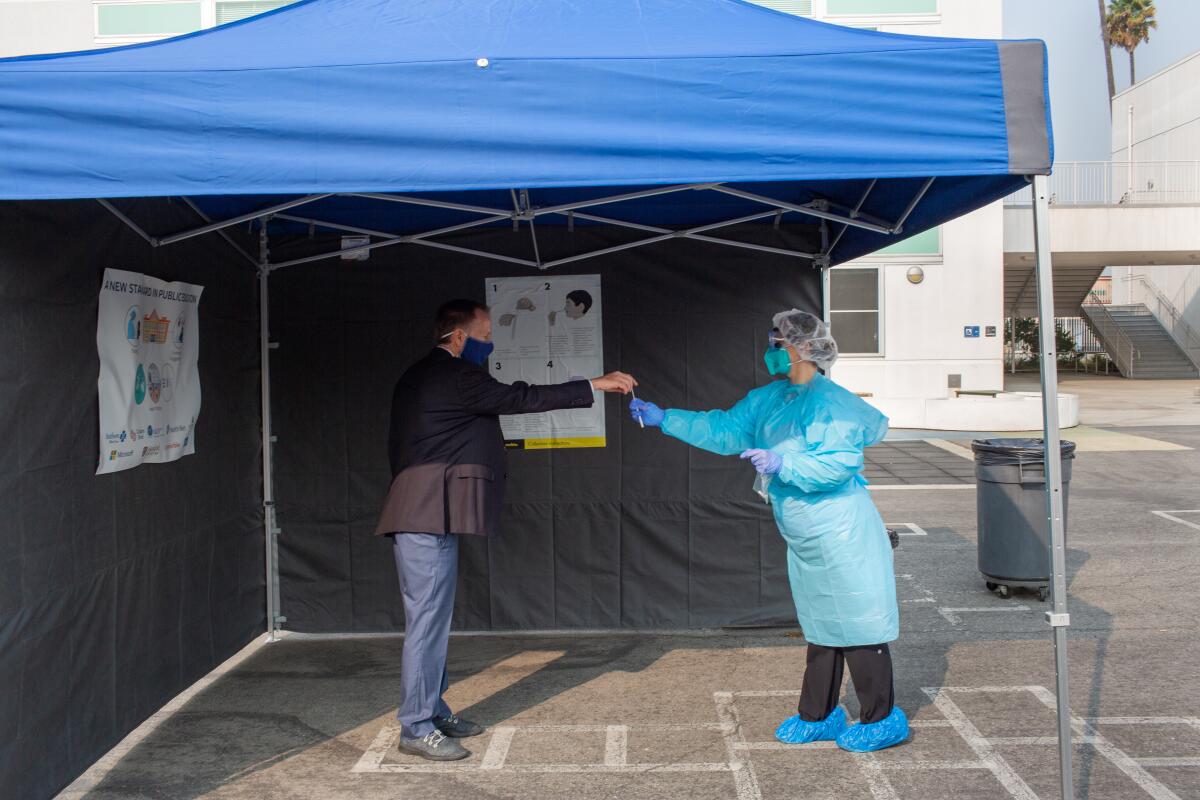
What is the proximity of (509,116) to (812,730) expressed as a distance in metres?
2.69

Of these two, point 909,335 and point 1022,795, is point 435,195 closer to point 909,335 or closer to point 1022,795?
point 1022,795

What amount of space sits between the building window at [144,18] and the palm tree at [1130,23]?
50125 mm

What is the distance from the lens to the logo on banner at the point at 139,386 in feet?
13.8

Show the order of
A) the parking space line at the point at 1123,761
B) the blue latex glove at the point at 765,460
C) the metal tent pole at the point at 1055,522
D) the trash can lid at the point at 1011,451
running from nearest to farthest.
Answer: the metal tent pole at the point at 1055,522, the parking space line at the point at 1123,761, the blue latex glove at the point at 765,460, the trash can lid at the point at 1011,451

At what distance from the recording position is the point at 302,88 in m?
3.11

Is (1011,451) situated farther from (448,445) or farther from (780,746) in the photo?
(448,445)

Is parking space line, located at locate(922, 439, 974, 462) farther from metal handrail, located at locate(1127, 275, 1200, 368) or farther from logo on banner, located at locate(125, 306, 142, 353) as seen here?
metal handrail, located at locate(1127, 275, 1200, 368)

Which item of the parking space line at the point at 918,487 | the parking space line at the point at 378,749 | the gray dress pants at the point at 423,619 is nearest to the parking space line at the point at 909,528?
the parking space line at the point at 918,487

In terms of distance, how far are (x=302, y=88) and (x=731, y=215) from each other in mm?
2843

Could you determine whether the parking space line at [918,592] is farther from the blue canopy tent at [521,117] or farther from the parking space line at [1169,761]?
the blue canopy tent at [521,117]

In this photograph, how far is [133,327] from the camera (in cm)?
422

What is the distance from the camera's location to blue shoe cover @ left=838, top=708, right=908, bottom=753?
13.5 ft

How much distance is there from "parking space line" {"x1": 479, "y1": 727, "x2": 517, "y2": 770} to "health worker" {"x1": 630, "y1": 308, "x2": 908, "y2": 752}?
111 centimetres

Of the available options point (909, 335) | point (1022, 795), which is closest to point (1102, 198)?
point (909, 335)
